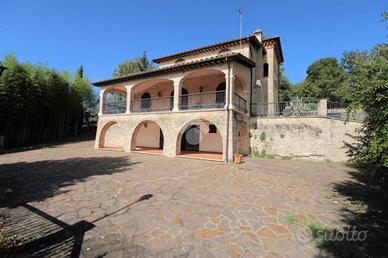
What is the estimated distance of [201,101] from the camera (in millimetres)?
15242

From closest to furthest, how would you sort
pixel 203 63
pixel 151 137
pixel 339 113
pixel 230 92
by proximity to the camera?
pixel 230 92, pixel 203 63, pixel 339 113, pixel 151 137

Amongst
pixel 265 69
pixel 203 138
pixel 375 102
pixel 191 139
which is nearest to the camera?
pixel 375 102

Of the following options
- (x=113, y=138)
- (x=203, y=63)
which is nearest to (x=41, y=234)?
(x=203, y=63)

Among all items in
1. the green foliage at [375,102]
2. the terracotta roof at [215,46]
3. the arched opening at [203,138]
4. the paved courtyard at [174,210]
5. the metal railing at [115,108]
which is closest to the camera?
the paved courtyard at [174,210]

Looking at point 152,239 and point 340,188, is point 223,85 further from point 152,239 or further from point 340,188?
point 152,239

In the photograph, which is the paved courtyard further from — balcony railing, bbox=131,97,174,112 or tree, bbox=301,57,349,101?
tree, bbox=301,57,349,101

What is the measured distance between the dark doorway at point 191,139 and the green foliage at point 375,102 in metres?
11.7

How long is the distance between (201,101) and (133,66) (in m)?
20.4

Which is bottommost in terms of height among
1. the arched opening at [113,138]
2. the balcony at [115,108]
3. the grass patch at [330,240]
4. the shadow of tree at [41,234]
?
the shadow of tree at [41,234]

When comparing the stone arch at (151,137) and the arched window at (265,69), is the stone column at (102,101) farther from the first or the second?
the arched window at (265,69)

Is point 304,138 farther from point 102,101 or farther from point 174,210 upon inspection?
point 102,101

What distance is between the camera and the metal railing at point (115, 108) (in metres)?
17.3

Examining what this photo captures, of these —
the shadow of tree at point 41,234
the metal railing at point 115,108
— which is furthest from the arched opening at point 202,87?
the shadow of tree at point 41,234

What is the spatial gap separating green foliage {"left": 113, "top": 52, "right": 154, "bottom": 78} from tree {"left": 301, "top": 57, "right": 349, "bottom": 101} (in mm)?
28048
